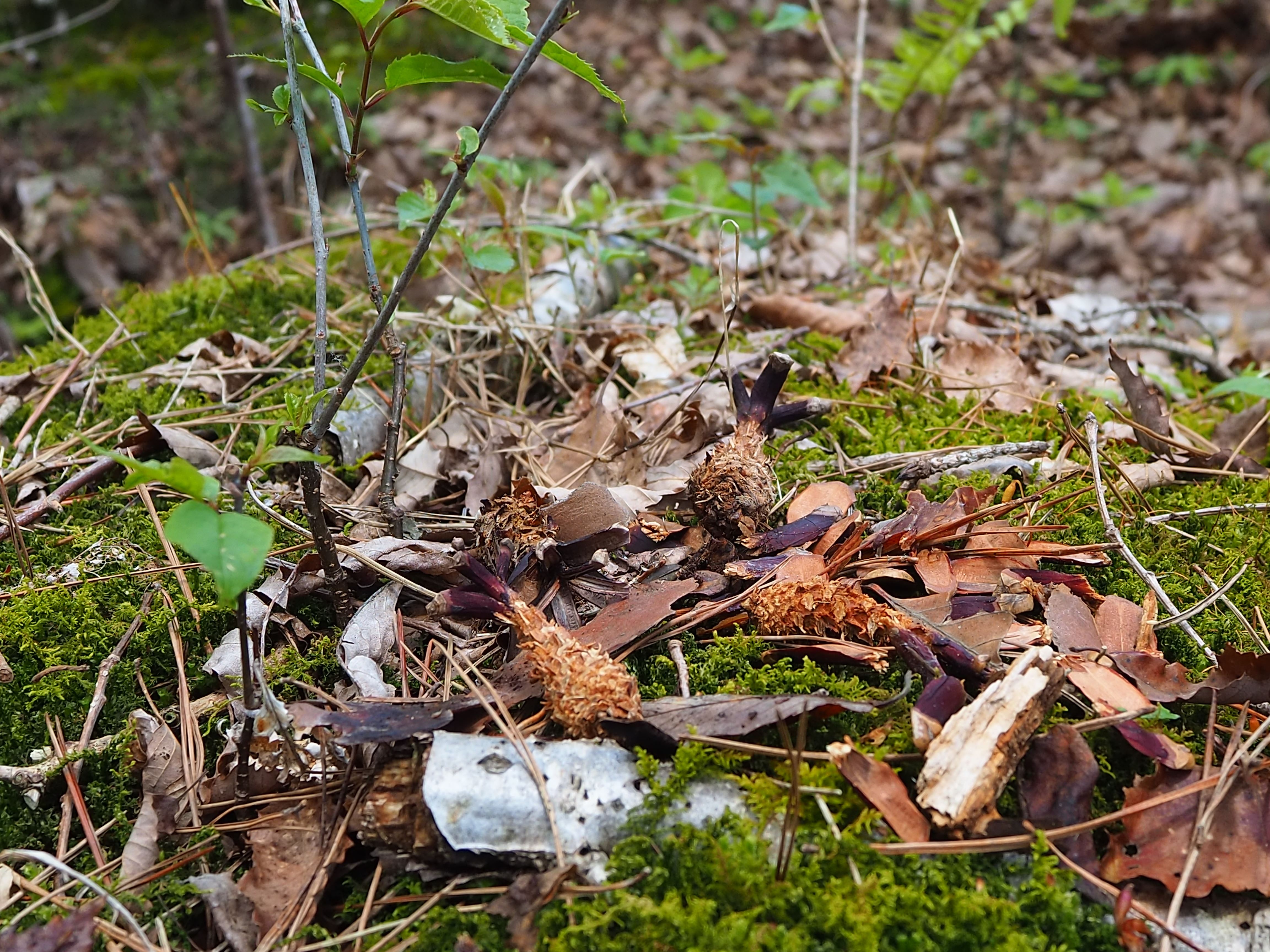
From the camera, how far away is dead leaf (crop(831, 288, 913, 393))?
2.68m

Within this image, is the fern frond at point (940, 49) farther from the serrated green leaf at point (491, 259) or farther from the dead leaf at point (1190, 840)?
the dead leaf at point (1190, 840)

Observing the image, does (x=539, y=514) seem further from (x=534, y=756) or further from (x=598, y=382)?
(x=598, y=382)

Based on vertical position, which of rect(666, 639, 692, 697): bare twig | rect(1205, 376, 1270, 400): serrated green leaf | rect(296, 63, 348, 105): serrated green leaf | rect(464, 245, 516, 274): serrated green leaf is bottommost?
rect(666, 639, 692, 697): bare twig

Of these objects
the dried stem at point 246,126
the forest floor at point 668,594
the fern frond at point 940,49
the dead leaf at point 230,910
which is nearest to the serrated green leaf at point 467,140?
the forest floor at point 668,594

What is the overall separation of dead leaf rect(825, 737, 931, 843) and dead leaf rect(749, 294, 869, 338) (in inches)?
74.3

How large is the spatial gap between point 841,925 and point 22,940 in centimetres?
120

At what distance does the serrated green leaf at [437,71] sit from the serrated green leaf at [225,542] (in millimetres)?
851

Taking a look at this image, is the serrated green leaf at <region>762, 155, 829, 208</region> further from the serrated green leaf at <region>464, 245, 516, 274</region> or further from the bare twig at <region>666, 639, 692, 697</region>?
the bare twig at <region>666, 639, 692, 697</region>

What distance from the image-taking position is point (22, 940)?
123cm

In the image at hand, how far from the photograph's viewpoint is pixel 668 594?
1642 mm

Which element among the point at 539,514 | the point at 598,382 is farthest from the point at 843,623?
the point at 598,382

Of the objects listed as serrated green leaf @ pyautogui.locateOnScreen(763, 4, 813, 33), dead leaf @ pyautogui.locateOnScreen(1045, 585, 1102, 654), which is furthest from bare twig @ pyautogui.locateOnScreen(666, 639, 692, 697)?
serrated green leaf @ pyautogui.locateOnScreen(763, 4, 813, 33)

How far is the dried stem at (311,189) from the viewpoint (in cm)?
167

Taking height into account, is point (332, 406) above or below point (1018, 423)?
above
